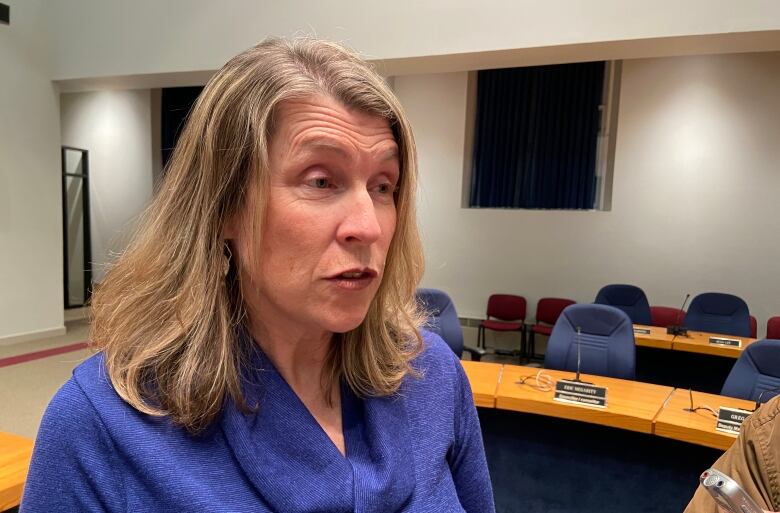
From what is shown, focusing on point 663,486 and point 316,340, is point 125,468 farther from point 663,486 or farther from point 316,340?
point 663,486

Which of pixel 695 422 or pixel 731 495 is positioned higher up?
pixel 731 495

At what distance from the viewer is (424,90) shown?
6223mm

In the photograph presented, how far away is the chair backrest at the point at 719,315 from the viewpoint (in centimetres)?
446

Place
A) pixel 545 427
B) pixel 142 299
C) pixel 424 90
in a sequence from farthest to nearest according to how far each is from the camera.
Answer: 1. pixel 424 90
2. pixel 545 427
3. pixel 142 299

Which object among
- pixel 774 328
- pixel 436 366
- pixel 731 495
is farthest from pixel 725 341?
pixel 436 366

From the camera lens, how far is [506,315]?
19.2 feet

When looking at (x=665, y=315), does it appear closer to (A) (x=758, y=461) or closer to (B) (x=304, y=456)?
(A) (x=758, y=461)

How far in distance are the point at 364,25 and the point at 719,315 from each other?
13.0 feet

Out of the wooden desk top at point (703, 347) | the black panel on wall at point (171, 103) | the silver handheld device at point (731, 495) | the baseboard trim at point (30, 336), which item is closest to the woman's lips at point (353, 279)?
the silver handheld device at point (731, 495)

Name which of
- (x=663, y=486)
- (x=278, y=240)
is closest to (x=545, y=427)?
(x=663, y=486)

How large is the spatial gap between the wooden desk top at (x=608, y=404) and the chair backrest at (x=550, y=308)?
112 inches

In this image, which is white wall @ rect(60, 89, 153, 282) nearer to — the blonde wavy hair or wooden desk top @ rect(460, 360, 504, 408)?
wooden desk top @ rect(460, 360, 504, 408)

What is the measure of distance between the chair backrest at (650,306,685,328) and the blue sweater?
520 cm

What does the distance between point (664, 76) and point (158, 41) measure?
200 inches
